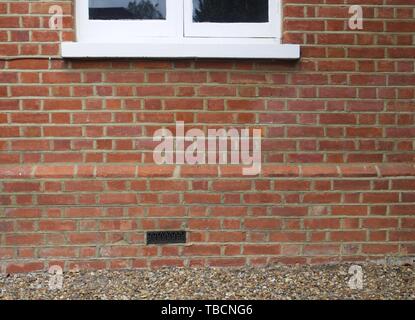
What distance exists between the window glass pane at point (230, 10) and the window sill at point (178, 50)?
0.79 ft

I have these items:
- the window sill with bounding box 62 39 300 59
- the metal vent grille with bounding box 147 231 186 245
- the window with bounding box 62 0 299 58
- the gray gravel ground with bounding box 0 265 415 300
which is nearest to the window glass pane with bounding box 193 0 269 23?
the window with bounding box 62 0 299 58

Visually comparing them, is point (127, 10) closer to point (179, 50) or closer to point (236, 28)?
point (179, 50)

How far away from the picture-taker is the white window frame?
3934mm

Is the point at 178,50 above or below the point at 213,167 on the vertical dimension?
above

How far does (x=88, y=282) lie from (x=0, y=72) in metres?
1.56

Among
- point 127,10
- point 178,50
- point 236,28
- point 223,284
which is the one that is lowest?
point 223,284

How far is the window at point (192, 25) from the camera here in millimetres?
3828

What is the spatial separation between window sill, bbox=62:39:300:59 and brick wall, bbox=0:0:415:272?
66 mm

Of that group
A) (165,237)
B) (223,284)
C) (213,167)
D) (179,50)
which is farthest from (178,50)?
(223,284)

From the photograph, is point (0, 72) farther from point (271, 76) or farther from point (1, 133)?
point (271, 76)

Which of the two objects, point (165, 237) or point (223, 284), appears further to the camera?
point (165, 237)

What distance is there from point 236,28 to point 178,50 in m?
0.48

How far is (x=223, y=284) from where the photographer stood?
374cm

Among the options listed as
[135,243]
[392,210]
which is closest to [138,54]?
[135,243]
